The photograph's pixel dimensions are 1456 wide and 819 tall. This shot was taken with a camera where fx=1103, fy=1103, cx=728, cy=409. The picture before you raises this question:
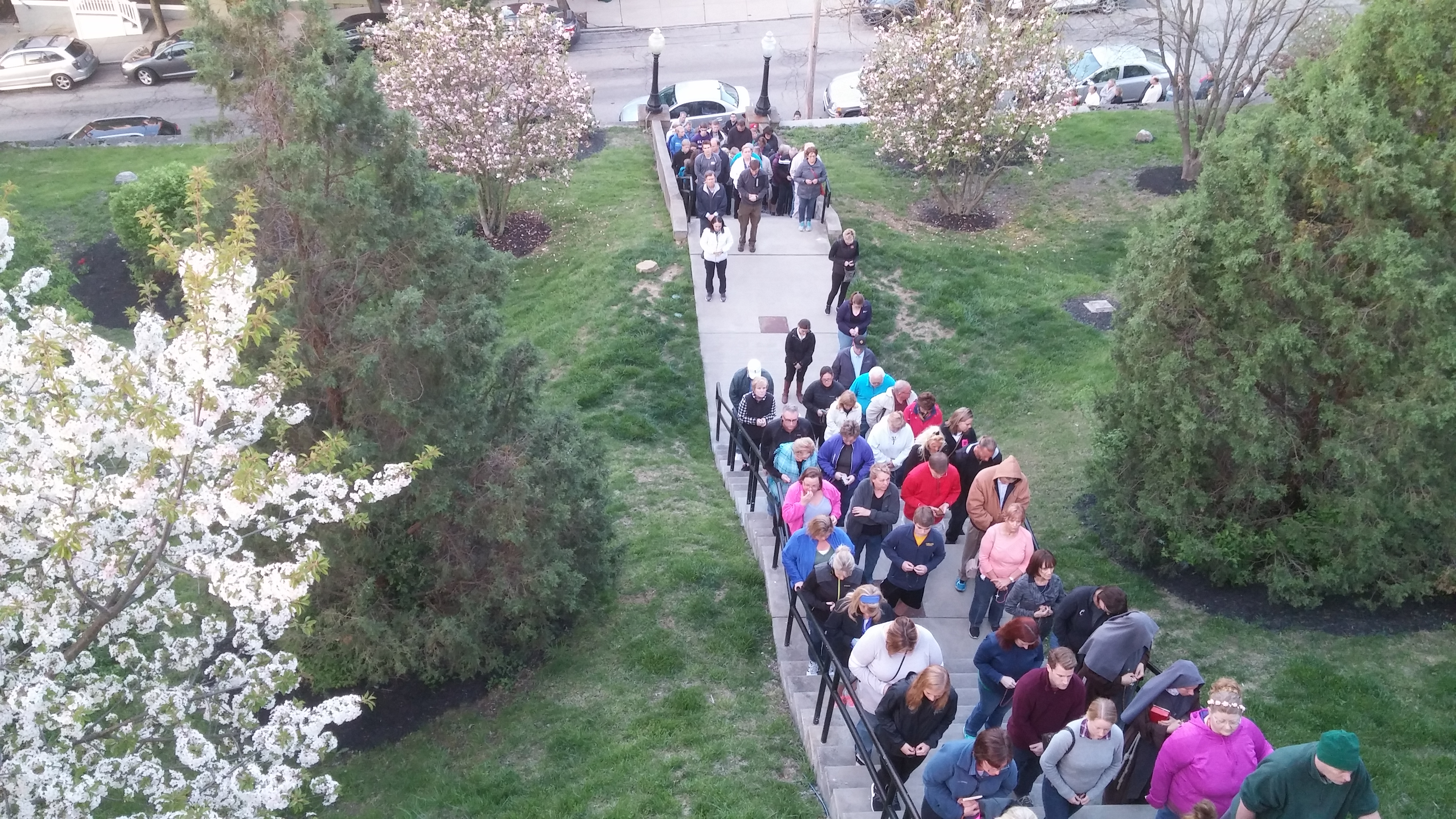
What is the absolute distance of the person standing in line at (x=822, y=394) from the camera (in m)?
11.5

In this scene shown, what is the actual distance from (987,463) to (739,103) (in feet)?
56.7

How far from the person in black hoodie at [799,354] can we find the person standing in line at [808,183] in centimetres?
472

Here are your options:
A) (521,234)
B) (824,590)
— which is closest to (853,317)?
(824,590)

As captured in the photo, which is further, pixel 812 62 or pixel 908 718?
pixel 812 62

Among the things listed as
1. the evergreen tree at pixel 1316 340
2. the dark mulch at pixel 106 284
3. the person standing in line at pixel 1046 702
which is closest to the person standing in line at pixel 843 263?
the evergreen tree at pixel 1316 340

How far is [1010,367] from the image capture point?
50.9 ft

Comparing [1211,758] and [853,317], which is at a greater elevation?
[853,317]

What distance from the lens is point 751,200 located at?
16.9 meters

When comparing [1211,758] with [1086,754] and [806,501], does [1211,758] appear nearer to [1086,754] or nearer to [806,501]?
[1086,754]

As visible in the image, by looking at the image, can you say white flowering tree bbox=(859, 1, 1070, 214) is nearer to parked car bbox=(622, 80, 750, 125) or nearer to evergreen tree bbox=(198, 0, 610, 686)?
parked car bbox=(622, 80, 750, 125)

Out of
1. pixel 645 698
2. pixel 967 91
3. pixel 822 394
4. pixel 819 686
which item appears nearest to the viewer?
pixel 819 686

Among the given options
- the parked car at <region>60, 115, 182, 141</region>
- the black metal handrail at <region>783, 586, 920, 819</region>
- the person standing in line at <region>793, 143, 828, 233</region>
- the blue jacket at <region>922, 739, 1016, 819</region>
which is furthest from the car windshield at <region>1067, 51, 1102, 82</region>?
the blue jacket at <region>922, 739, 1016, 819</region>

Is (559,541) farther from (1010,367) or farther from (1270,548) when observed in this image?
(1010,367)

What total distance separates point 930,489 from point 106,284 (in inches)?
673
